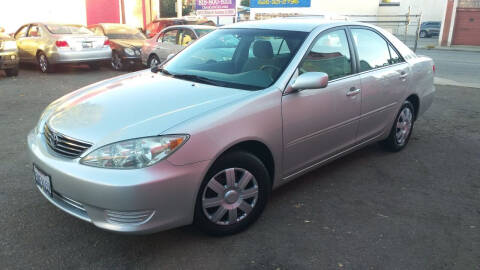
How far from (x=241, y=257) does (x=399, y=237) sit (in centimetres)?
126

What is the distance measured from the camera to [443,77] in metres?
11.9

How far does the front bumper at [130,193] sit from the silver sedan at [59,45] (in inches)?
368

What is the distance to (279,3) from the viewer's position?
933 inches

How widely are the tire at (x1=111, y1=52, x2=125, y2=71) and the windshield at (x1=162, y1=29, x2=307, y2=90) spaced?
28.6 feet

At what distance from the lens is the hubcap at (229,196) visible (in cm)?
296

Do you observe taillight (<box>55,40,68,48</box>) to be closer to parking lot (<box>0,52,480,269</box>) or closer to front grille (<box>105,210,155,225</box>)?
parking lot (<box>0,52,480,269</box>)

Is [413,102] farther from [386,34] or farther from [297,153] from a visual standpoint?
[297,153]

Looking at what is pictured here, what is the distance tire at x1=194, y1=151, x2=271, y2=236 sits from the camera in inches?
116

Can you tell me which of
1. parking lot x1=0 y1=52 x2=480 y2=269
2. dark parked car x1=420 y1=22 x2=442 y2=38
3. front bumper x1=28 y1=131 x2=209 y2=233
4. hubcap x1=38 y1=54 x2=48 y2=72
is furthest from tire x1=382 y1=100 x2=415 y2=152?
dark parked car x1=420 y1=22 x2=442 y2=38

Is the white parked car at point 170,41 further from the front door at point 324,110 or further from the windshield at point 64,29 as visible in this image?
the front door at point 324,110

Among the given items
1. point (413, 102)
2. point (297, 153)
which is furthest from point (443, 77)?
point (297, 153)

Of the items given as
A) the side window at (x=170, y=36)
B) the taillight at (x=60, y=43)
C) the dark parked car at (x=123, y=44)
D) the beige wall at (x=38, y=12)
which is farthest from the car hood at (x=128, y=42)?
the beige wall at (x=38, y=12)

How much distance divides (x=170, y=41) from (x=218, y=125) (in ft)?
29.0

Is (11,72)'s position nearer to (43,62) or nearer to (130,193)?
(43,62)
